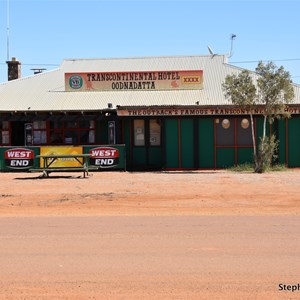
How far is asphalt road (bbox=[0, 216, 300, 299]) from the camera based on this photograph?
668 cm

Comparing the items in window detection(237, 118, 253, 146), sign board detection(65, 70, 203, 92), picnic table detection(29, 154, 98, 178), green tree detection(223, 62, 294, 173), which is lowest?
picnic table detection(29, 154, 98, 178)

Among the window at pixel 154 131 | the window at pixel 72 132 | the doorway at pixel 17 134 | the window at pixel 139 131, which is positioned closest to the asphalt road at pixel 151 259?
the window at pixel 154 131

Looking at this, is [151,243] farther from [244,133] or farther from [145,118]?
[145,118]

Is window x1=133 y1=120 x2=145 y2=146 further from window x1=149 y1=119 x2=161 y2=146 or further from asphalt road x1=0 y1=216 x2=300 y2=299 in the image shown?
asphalt road x1=0 y1=216 x2=300 y2=299

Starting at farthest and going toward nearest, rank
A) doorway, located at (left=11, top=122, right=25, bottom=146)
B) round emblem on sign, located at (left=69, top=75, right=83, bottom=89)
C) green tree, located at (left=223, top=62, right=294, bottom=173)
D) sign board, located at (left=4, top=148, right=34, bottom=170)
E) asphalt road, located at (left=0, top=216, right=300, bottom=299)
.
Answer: round emblem on sign, located at (left=69, top=75, right=83, bottom=89) < doorway, located at (left=11, top=122, right=25, bottom=146) < sign board, located at (left=4, top=148, right=34, bottom=170) < green tree, located at (left=223, top=62, right=294, bottom=173) < asphalt road, located at (left=0, top=216, right=300, bottom=299)

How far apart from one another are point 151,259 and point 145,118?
64.5 feet

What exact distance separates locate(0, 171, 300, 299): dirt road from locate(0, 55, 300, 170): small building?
8.40 metres

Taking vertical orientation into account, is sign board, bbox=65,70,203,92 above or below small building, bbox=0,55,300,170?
above

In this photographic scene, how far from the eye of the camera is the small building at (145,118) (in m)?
26.4

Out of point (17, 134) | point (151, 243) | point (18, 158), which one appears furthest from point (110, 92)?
point (151, 243)

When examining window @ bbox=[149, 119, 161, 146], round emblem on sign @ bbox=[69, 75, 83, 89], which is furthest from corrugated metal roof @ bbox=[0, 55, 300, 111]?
window @ bbox=[149, 119, 161, 146]

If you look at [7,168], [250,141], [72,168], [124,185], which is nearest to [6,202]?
[124,185]

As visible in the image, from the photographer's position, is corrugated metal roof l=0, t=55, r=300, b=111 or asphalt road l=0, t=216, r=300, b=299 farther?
corrugated metal roof l=0, t=55, r=300, b=111

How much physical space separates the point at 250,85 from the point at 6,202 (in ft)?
38.9
